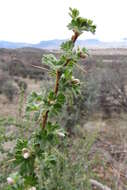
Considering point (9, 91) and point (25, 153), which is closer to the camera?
point (25, 153)

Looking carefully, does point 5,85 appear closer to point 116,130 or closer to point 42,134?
point 116,130

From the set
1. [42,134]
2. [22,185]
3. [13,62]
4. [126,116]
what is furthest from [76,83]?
[13,62]

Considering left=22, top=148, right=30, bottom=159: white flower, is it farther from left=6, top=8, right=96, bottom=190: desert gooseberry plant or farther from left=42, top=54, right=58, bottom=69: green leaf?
left=42, top=54, right=58, bottom=69: green leaf

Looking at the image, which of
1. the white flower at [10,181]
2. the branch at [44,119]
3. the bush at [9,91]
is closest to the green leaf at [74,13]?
the branch at [44,119]

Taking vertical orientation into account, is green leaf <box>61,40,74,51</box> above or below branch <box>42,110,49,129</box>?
above

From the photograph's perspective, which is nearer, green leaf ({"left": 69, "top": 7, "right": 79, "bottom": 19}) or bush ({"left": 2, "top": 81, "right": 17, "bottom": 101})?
green leaf ({"left": 69, "top": 7, "right": 79, "bottom": 19})

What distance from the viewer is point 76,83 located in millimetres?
1042

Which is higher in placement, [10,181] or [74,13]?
[74,13]

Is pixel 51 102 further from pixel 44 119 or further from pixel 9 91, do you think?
pixel 9 91

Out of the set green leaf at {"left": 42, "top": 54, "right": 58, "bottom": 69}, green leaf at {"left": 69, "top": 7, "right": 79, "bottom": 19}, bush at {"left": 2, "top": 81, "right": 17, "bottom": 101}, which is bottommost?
bush at {"left": 2, "top": 81, "right": 17, "bottom": 101}

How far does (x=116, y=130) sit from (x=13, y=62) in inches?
579

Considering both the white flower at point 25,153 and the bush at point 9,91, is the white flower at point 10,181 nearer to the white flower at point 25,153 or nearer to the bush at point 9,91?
the white flower at point 25,153

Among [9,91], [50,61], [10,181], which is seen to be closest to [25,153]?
[10,181]

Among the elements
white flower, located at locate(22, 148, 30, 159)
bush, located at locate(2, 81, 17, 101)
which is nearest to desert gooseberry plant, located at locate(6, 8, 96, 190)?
white flower, located at locate(22, 148, 30, 159)
